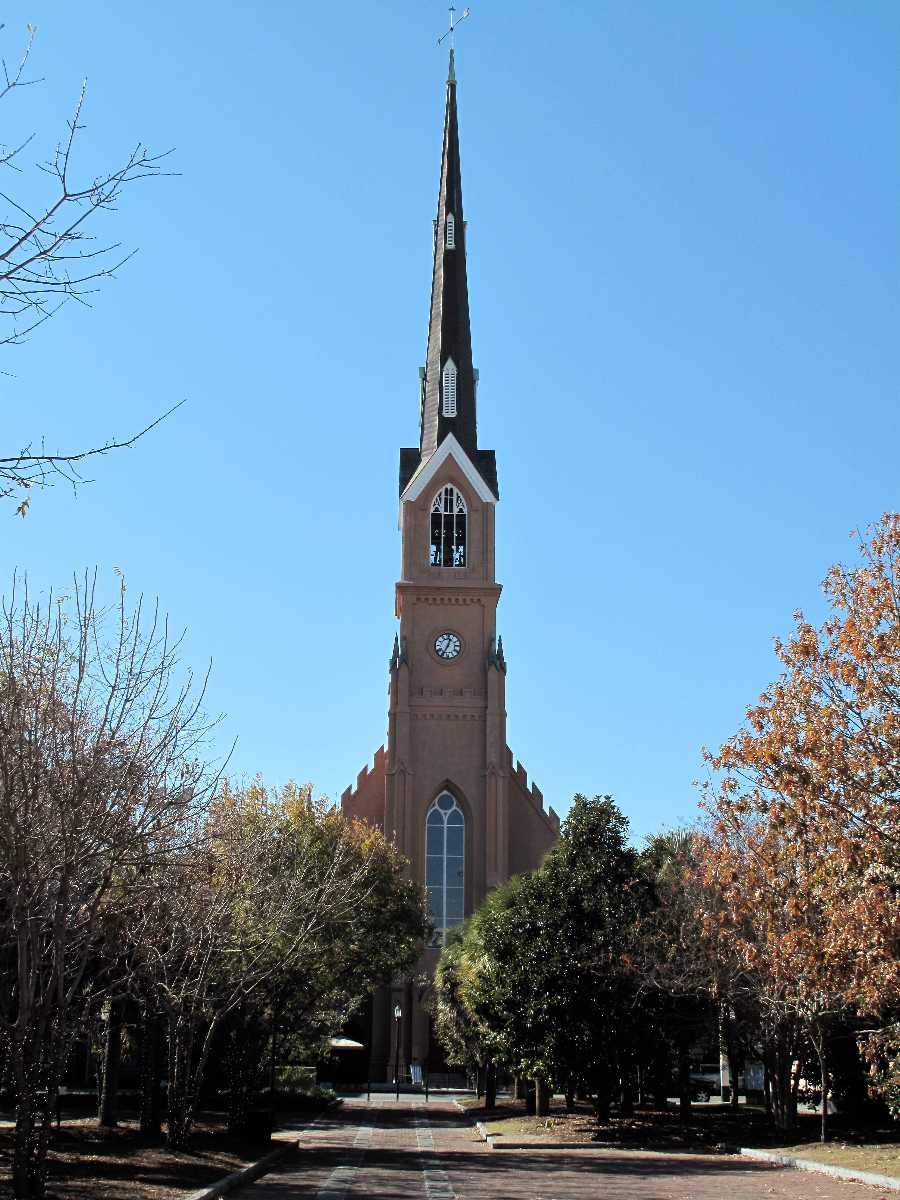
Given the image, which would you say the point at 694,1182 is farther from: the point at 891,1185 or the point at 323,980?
the point at 323,980

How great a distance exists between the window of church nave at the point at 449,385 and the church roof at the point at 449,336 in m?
0.17

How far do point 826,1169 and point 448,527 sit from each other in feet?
143

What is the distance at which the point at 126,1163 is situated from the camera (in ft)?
57.9

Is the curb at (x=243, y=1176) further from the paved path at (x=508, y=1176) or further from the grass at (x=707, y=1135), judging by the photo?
the grass at (x=707, y=1135)

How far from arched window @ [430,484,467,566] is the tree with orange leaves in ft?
140

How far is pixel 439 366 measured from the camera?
6362cm

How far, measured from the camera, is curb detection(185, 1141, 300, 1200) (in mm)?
15180

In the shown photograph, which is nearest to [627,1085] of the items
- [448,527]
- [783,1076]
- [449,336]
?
[783,1076]

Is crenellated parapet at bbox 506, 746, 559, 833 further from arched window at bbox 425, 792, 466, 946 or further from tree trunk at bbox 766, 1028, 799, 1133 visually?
tree trunk at bbox 766, 1028, 799, 1133

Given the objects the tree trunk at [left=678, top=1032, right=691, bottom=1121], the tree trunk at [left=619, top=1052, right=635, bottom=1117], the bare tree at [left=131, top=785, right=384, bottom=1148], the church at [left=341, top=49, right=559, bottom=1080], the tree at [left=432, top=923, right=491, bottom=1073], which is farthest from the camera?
the church at [left=341, top=49, right=559, bottom=1080]

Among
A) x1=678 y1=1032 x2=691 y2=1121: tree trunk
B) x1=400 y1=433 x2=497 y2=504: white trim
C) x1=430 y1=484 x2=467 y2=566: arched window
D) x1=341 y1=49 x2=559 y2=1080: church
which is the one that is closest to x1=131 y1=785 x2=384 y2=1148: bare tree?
x1=678 y1=1032 x2=691 y2=1121: tree trunk

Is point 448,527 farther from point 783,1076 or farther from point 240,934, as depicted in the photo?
point 240,934

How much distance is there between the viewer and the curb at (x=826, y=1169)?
17.2 m

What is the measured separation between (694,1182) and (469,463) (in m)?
45.3
